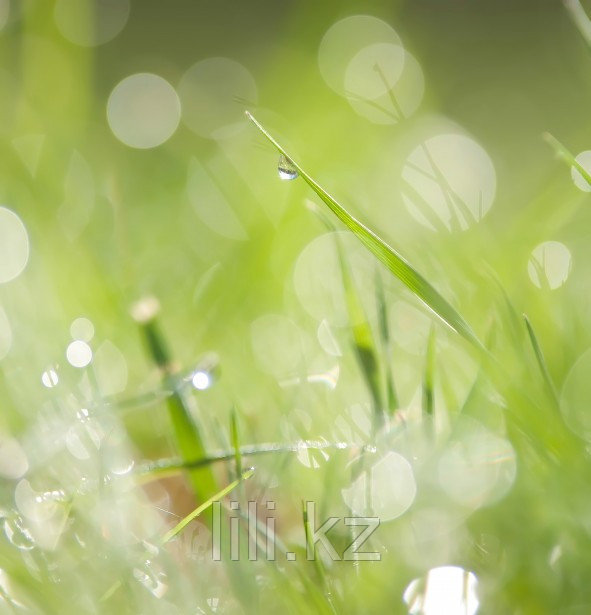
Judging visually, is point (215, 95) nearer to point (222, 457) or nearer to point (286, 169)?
point (286, 169)

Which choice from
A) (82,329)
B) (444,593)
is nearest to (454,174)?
(82,329)

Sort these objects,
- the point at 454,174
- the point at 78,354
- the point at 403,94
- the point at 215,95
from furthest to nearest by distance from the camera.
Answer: the point at 215,95 < the point at 403,94 < the point at 454,174 < the point at 78,354

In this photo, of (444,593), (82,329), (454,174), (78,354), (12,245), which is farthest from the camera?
(454,174)

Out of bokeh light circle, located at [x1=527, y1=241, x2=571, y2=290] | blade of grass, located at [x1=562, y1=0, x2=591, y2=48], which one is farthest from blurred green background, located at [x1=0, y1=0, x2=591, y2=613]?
blade of grass, located at [x1=562, y1=0, x2=591, y2=48]

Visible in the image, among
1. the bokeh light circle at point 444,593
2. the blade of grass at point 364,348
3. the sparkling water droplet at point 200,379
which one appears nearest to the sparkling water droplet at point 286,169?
the blade of grass at point 364,348

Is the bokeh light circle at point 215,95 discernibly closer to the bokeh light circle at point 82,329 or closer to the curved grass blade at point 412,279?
the bokeh light circle at point 82,329

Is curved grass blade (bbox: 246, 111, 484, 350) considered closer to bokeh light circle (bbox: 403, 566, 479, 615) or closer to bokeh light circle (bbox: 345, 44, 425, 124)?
bokeh light circle (bbox: 403, 566, 479, 615)
